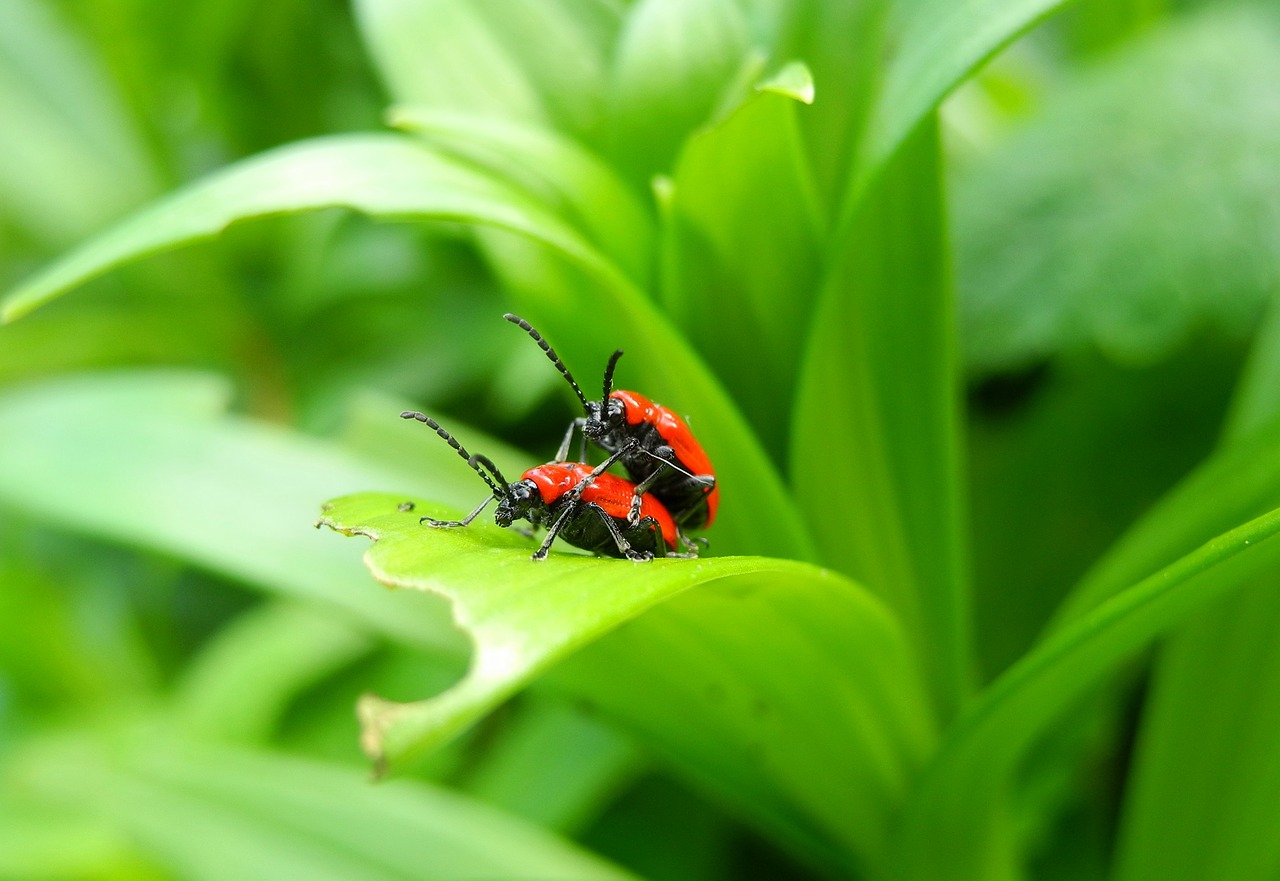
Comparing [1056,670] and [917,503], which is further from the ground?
[917,503]

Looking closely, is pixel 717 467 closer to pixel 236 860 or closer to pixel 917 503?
pixel 917 503

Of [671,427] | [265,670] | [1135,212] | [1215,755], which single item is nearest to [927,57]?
[671,427]

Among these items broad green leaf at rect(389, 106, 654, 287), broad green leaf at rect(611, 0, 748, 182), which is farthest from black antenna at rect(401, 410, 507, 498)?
broad green leaf at rect(611, 0, 748, 182)

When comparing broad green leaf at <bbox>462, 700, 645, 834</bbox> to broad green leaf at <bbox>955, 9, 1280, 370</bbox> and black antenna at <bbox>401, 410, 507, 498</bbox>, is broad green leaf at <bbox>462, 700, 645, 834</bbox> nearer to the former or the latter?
black antenna at <bbox>401, 410, 507, 498</bbox>

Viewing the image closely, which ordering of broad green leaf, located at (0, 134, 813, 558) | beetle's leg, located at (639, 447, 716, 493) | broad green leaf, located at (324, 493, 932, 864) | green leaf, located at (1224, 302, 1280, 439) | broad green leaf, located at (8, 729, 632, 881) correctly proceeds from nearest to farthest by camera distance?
1. broad green leaf, located at (324, 493, 932, 864)
2. broad green leaf, located at (0, 134, 813, 558)
3. beetle's leg, located at (639, 447, 716, 493)
4. green leaf, located at (1224, 302, 1280, 439)
5. broad green leaf, located at (8, 729, 632, 881)

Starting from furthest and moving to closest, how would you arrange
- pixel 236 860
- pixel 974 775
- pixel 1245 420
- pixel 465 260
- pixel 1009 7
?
pixel 465 260
pixel 236 860
pixel 1245 420
pixel 974 775
pixel 1009 7

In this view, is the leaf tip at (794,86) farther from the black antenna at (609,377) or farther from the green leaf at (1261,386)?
the green leaf at (1261,386)

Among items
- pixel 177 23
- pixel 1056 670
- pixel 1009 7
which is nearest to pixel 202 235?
pixel 1009 7

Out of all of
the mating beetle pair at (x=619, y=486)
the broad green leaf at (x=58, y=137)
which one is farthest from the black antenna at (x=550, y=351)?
the broad green leaf at (x=58, y=137)
